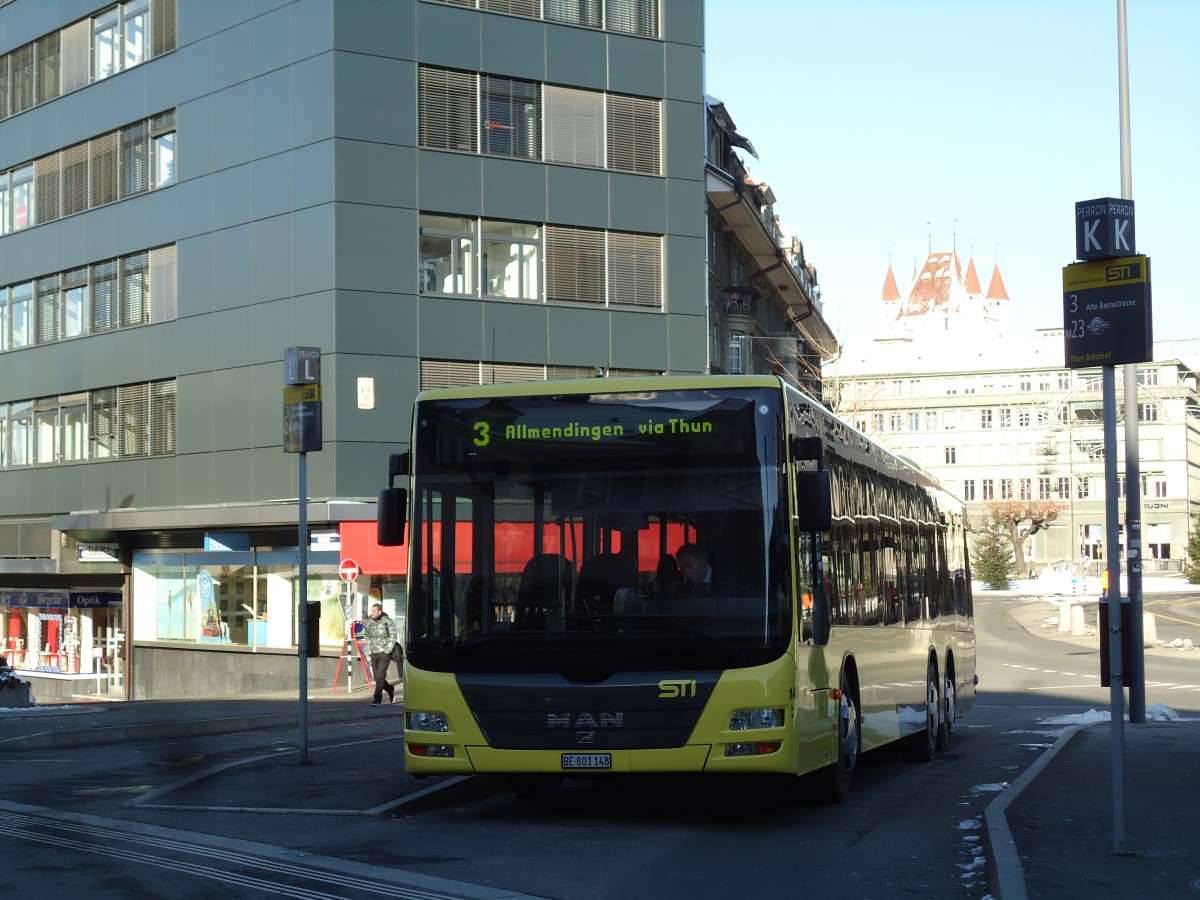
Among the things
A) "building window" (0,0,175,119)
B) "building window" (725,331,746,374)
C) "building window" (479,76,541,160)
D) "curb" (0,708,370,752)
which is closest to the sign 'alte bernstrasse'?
"curb" (0,708,370,752)

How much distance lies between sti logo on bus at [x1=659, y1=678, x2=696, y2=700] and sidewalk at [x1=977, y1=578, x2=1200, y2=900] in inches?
74.4

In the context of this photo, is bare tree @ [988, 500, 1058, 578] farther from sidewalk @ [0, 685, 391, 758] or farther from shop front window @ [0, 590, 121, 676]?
sidewalk @ [0, 685, 391, 758]

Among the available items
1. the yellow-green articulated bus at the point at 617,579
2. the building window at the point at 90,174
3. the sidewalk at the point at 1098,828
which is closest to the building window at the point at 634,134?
the building window at the point at 90,174

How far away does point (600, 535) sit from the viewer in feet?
34.0

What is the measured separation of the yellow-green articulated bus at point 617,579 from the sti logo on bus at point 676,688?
0.04ft

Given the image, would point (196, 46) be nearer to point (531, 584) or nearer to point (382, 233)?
point (382, 233)

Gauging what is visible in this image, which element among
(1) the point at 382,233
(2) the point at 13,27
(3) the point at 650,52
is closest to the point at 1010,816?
(1) the point at 382,233

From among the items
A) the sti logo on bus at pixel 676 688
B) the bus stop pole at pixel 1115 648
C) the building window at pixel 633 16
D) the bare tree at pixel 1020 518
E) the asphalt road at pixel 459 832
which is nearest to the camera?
the bus stop pole at pixel 1115 648

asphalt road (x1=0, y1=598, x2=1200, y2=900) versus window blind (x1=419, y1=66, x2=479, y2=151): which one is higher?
window blind (x1=419, y1=66, x2=479, y2=151)

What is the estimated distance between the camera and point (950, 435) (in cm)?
14325

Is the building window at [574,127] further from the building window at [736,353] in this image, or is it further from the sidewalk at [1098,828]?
the sidewalk at [1098,828]

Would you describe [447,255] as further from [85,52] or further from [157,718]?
[157,718]

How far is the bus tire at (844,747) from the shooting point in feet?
37.7

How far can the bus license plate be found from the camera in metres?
10.2
